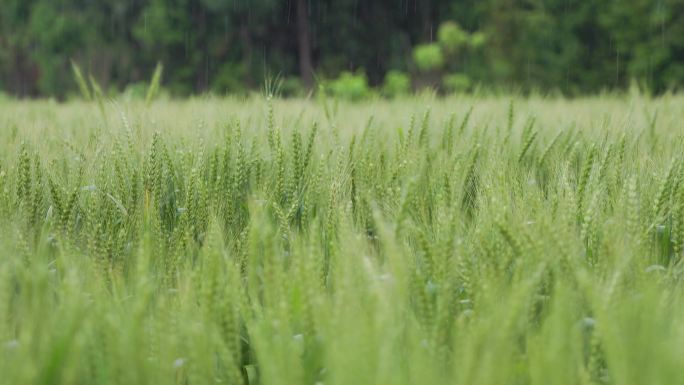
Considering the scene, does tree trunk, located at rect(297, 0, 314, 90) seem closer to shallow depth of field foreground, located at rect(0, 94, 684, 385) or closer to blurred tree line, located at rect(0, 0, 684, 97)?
blurred tree line, located at rect(0, 0, 684, 97)

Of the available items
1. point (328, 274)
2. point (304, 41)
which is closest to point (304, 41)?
point (304, 41)

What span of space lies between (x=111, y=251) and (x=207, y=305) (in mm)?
A: 361

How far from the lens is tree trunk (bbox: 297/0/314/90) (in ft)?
40.6

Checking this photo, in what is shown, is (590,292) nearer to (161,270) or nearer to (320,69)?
(161,270)

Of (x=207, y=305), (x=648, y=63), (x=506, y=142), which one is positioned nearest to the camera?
(x=207, y=305)

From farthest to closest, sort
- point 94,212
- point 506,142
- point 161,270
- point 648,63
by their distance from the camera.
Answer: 1. point 648,63
2. point 506,142
3. point 94,212
4. point 161,270

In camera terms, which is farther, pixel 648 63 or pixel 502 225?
pixel 648 63

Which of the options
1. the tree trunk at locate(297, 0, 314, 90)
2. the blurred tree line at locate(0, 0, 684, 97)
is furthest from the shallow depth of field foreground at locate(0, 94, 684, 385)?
the tree trunk at locate(297, 0, 314, 90)

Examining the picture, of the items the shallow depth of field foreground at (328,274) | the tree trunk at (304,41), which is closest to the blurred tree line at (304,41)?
the tree trunk at (304,41)

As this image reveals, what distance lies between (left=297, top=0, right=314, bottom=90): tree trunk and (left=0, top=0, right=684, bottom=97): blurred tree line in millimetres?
24

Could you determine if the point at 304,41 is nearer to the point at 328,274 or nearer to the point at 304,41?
the point at 304,41

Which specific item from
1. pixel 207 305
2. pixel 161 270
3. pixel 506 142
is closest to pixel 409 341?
pixel 207 305

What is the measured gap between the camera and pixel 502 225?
82 centimetres

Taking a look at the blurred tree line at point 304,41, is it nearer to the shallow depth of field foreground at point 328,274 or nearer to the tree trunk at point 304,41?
the tree trunk at point 304,41
